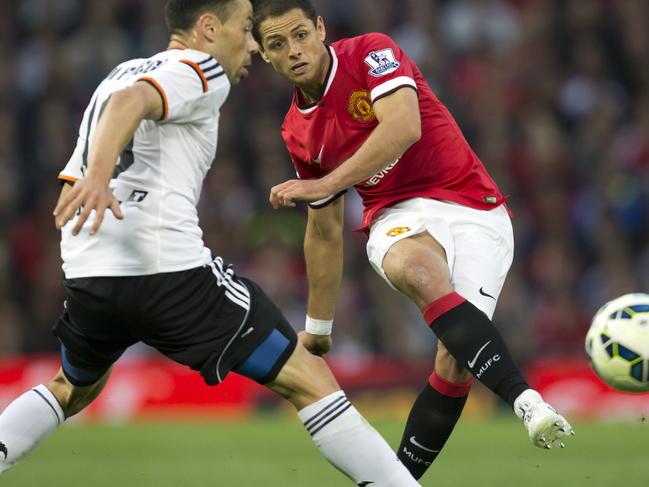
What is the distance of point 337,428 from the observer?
14.9 ft

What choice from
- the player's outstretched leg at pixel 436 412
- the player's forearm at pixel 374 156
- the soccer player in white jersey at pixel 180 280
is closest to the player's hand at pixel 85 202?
the soccer player in white jersey at pixel 180 280

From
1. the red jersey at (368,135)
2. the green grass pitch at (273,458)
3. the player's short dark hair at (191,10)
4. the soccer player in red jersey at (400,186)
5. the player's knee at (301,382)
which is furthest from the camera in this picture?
the green grass pitch at (273,458)

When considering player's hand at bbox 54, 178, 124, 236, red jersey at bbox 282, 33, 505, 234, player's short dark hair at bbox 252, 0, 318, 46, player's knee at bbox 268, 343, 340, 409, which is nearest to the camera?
player's hand at bbox 54, 178, 124, 236

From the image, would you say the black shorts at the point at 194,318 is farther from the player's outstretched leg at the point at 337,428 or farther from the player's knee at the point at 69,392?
the player's knee at the point at 69,392

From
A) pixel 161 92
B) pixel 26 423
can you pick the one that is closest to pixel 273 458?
pixel 26 423

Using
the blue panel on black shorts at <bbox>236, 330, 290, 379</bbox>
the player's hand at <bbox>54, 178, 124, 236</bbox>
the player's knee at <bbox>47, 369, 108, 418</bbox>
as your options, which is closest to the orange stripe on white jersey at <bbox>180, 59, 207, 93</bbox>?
the player's hand at <bbox>54, 178, 124, 236</bbox>

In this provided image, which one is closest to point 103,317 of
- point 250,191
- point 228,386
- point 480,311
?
point 480,311

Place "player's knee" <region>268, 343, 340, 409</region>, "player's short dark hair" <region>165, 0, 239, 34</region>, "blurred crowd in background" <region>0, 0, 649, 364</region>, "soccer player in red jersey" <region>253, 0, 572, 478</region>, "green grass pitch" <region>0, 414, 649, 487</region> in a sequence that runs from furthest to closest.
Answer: "blurred crowd in background" <region>0, 0, 649, 364</region> < "green grass pitch" <region>0, 414, 649, 487</region> < "soccer player in red jersey" <region>253, 0, 572, 478</region> < "player's short dark hair" <region>165, 0, 239, 34</region> < "player's knee" <region>268, 343, 340, 409</region>

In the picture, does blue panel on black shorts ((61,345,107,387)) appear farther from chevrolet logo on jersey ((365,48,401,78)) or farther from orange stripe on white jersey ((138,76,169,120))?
chevrolet logo on jersey ((365,48,401,78))

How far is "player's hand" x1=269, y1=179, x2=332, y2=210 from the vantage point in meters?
4.81

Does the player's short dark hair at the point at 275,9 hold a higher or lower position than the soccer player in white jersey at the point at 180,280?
higher

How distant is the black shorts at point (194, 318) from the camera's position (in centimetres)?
448

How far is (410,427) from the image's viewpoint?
5.62 metres

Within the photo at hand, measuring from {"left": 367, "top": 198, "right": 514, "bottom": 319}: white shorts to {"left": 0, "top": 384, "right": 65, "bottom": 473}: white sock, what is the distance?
62.2 inches
